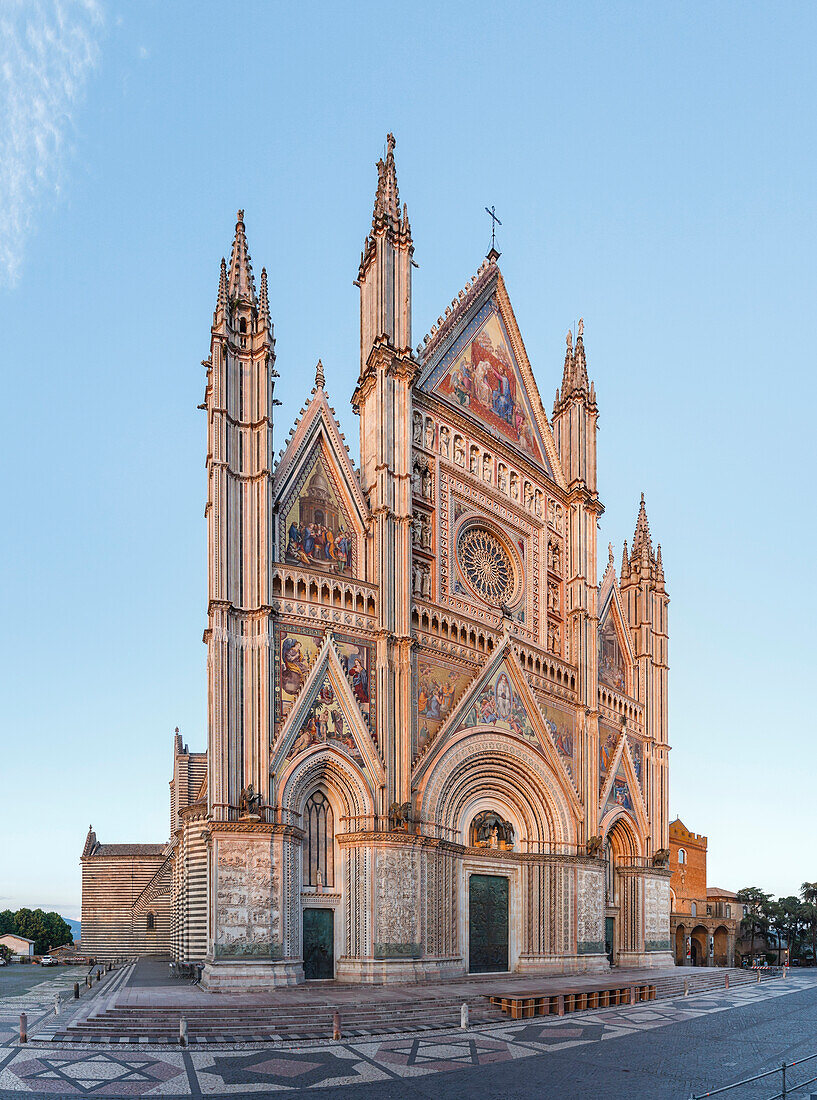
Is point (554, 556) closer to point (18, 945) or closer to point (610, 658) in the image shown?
point (610, 658)

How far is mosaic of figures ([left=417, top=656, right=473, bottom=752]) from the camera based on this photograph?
3216 centimetres

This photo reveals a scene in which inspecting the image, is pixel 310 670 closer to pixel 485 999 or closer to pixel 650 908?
pixel 485 999

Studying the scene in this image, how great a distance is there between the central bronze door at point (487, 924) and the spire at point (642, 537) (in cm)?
1950

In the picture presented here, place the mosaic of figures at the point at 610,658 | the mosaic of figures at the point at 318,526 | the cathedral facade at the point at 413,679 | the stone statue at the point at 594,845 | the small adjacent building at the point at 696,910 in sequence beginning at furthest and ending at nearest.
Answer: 1. the small adjacent building at the point at 696,910
2. the mosaic of figures at the point at 610,658
3. the stone statue at the point at 594,845
4. the mosaic of figures at the point at 318,526
5. the cathedral facade at the point at 413,679

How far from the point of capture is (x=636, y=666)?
4575 centimetres

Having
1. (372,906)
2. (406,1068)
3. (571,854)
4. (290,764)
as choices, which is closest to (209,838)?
(290,764)

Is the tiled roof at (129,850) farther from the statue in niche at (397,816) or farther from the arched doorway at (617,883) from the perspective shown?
the statue in niche at (397,816)

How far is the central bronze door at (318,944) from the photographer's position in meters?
28.5

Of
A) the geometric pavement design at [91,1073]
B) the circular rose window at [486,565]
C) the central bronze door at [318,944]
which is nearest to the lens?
the geometric pavement design at [91,1073]

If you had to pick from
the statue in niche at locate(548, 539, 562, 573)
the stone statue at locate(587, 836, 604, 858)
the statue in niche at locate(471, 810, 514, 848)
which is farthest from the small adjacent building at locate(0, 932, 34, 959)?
the statue in niche at locate(548, 539, 562, 573)

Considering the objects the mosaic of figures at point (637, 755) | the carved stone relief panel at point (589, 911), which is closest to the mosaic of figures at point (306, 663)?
the carved stone relief panel at point (589, 911)

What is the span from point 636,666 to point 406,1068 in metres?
31.0

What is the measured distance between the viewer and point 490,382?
39500mm

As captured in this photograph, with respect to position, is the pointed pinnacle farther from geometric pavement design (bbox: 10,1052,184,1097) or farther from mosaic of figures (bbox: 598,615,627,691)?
geometric pavement design (bbox: 10,1052,184,1097)
